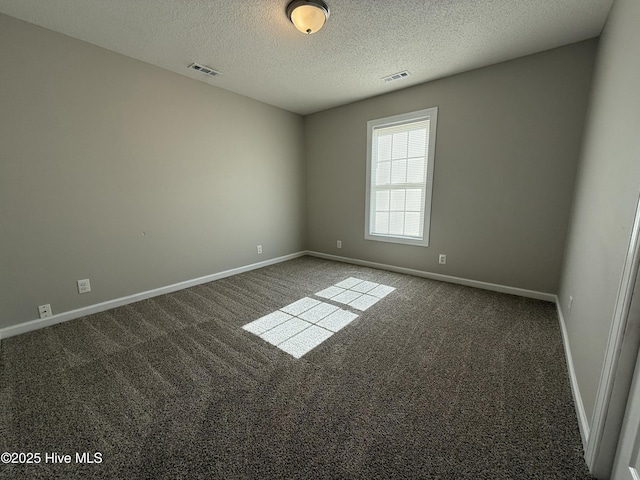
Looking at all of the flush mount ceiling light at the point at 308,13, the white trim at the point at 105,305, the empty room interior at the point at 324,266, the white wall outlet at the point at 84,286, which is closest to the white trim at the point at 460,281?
the empty room interior at the point at 324,266

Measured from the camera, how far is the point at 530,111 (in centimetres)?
260

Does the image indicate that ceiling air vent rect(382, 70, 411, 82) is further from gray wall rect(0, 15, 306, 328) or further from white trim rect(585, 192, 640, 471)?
white trim rect(585, 192, 640, 471)

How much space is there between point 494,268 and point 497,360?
1.54 meters

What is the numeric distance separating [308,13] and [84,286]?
3047 mm

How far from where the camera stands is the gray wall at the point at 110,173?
6.81 ft

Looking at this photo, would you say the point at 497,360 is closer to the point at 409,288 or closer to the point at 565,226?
the point at 409,288

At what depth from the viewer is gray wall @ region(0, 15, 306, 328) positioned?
6.81 ft

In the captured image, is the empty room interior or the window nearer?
the empty room interior

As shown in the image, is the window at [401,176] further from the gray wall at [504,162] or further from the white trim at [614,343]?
the white trim at [614,343]

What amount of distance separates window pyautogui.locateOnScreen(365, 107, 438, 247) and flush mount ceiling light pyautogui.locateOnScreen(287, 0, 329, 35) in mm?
1937

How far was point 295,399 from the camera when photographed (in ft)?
4.80

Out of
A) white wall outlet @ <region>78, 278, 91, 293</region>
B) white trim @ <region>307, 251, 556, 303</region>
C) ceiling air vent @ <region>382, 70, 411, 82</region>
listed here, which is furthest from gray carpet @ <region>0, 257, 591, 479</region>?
ceiling air vent @ <region>382, 70, 411, 82</region>

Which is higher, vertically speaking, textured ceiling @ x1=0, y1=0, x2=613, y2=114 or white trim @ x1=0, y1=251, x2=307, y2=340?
textured ceiling @ x1=0, y1=0, x2=613, y2=114

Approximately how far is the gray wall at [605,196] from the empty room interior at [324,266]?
26 millimetres
